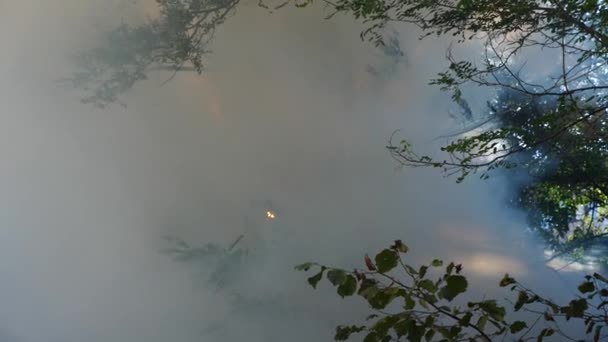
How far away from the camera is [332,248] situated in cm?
398

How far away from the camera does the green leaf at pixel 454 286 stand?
769 mm

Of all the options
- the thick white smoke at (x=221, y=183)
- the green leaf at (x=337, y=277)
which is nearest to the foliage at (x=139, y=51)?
the thick white smoke at (x=221, y=183)

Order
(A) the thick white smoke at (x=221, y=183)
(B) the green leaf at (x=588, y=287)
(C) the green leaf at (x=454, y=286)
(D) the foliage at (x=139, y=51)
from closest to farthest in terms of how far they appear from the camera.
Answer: (C) the green leaf at (x=454, y=286), (B) the green leaf at (x=588, y=287), (A) the thick white smoke at (x=221, y=183), (D) the foliage at (x=139, y=51)

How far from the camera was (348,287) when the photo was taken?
0.80 meters

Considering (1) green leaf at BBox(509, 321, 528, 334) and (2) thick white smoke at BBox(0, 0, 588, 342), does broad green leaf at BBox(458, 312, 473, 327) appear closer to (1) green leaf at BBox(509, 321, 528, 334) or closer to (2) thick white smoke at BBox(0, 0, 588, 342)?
(1) green leaf at BBox(509, 321, 528, 334)

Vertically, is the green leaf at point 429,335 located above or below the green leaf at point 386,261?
below

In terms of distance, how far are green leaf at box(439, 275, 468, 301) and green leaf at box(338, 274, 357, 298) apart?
0.15m

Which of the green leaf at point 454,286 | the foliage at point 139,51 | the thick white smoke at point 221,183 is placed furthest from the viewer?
the foliage at point 139,51

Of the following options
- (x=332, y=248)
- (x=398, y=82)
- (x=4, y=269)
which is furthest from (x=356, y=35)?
(x=4, y=269)

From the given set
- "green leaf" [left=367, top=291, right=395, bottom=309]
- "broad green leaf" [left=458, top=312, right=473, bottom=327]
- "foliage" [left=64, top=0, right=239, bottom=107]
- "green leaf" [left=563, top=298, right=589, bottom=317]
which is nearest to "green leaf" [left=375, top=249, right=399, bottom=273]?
"green leaf" [left=367, top=291, right=395, bottom=309]

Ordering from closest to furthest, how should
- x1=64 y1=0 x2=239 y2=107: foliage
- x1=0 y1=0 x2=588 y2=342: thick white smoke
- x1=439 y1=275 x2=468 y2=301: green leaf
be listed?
1. x1=439 y1=275 x2=468 y2=301: green leaf
2. x1=0 y1=0 x2=588 y2=342: thick white smoke
3. x1=64 y1=0 x2=239 y2=107: foliage

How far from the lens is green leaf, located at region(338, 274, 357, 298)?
798 mm

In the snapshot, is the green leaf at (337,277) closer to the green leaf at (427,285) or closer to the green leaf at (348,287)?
the green leaf at (348,287)

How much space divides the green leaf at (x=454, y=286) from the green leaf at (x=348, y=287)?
146mm
